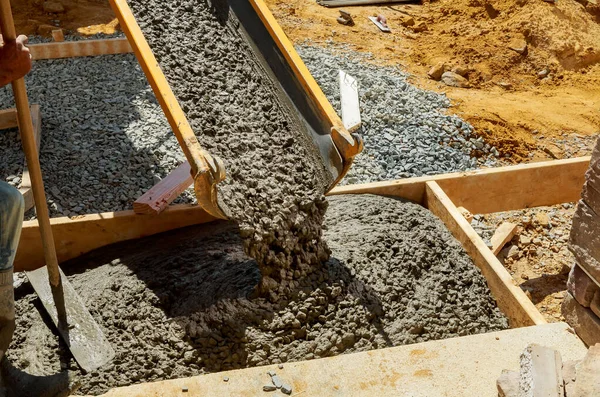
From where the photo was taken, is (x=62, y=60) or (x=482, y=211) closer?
(x=482, y=211)

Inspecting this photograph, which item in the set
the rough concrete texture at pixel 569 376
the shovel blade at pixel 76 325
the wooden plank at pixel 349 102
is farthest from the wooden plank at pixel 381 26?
the rough concrete texture at pixel 569 376

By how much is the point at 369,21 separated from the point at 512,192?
5713 millimetres

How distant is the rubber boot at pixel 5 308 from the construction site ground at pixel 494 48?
15.3ft

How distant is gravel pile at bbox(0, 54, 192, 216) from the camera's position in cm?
487

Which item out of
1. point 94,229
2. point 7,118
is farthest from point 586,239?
point 7,118

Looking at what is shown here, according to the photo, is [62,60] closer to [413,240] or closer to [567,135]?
[413,240]

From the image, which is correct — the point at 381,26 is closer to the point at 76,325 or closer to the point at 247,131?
the point at 247,131

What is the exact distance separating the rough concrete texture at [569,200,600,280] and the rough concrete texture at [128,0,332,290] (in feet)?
4.33

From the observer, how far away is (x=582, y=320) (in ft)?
10.4

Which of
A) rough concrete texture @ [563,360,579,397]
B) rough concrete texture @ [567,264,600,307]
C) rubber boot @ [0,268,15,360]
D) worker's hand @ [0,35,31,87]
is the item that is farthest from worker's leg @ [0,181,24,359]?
rough concrete texture @ [567,264,600,307]

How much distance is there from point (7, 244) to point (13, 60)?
2.60 feet

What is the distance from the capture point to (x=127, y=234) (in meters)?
4.12

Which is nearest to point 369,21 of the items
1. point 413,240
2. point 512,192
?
point 512,192

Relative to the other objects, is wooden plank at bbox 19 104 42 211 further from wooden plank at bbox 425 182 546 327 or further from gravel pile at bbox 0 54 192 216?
wooden plank at bbox 425 182 546 327
